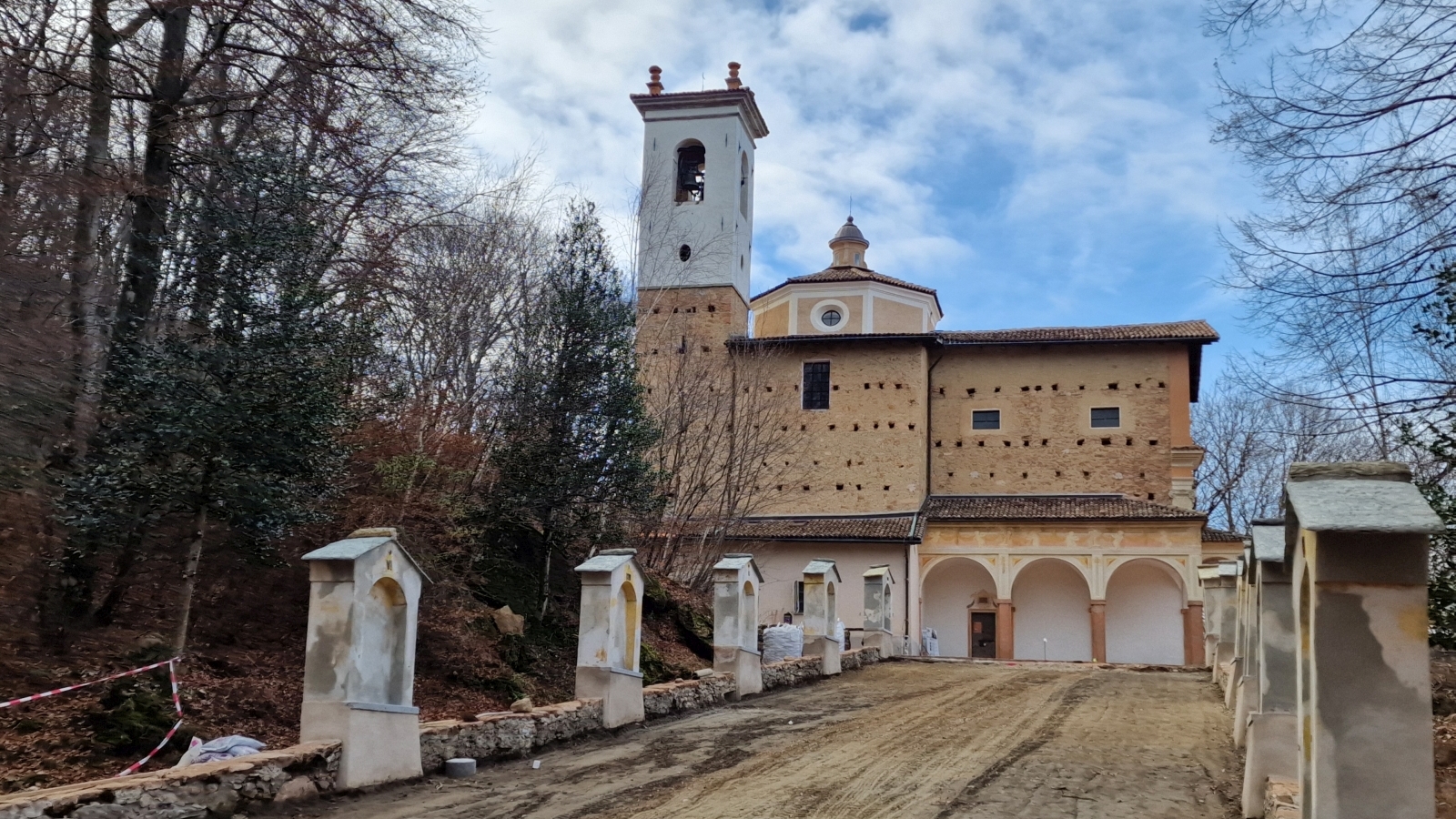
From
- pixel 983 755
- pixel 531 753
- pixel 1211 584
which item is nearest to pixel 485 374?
pixel 531 753

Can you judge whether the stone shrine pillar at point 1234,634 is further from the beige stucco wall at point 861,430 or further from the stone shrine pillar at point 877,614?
the beige stucco wall at point 861,430

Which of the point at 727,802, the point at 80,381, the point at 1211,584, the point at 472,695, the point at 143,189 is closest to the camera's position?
the point at 727,802

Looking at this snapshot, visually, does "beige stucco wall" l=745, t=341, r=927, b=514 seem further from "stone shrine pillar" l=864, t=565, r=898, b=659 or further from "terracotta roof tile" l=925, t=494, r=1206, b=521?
"stone shrine pillar" l=864, t=565, r=898, b=659

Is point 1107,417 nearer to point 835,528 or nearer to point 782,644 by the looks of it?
point 835,528

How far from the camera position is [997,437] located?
3095 cm

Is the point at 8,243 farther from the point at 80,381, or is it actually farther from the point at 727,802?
the point at 727,802

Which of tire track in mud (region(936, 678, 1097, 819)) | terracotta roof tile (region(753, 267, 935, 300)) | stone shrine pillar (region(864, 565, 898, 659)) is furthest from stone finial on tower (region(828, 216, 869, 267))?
tire track in mud (region(936, 678, 1097, 819))

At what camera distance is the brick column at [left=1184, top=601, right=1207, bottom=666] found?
2720cm

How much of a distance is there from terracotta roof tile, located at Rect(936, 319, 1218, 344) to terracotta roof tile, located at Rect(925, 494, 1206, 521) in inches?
168

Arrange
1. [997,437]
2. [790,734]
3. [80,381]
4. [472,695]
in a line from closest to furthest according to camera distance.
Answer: [80,381], [790,734], [472,695], [997,437]

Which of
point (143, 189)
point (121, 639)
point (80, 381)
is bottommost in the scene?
point (121, 639)

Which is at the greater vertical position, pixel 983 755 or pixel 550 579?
pixel 550 579

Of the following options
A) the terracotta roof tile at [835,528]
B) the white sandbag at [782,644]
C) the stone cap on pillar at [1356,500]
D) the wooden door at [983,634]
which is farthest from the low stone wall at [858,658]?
the stone cap on pillar at [1356,500]

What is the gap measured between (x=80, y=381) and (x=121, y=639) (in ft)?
7.12
